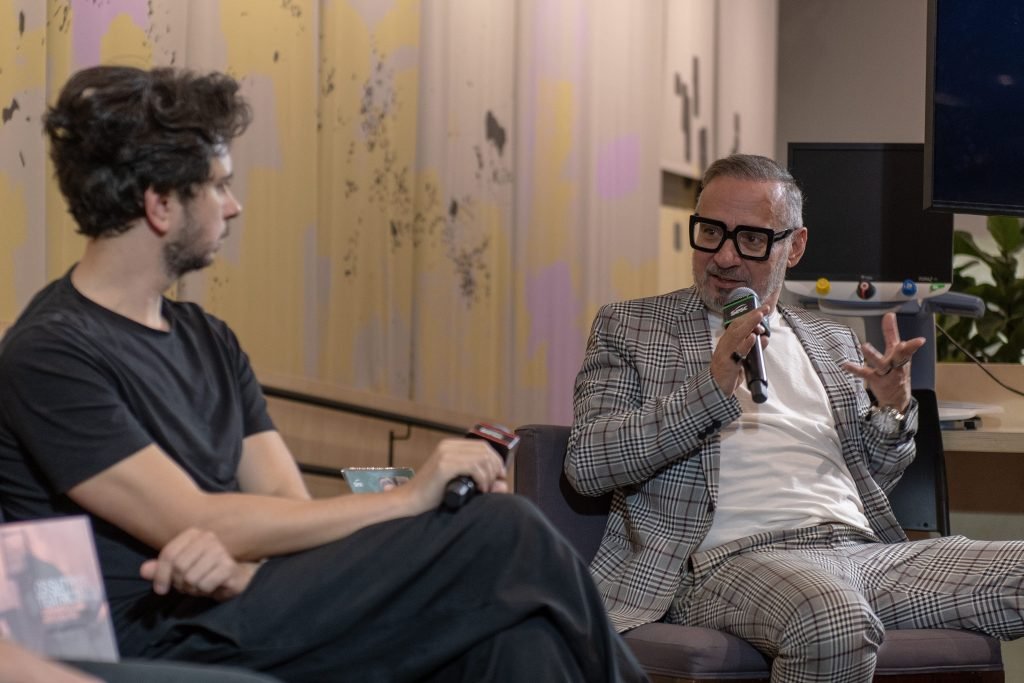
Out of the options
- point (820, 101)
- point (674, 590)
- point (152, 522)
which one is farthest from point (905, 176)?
point (820, 101)

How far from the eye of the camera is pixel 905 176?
315 cm

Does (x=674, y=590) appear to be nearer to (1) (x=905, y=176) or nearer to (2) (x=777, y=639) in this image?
(2) (x=777, y=639)

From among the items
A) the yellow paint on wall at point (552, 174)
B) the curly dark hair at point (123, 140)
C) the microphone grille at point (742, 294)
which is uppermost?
the yellow paint on wall at point (552, 174)

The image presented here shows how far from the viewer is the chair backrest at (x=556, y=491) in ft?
8.19

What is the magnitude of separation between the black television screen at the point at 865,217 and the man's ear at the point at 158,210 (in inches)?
69.3

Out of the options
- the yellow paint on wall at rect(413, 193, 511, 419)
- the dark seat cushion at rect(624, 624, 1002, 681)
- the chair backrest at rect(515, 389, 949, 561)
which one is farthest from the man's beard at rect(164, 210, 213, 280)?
the yellow paint on wall at rect(413, 193, 511, 419)

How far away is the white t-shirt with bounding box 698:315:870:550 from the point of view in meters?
2.48

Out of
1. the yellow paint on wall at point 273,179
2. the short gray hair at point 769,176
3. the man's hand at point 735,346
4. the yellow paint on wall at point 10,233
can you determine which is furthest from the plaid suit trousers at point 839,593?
the yellow paint on wall at point 273,179

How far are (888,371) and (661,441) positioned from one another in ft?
1.73

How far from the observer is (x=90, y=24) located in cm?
326

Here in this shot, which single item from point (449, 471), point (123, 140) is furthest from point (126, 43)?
point (449, 471)

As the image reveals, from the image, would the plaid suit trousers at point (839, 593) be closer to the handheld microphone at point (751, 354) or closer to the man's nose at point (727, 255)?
the handheld microphone at point (751, 354)

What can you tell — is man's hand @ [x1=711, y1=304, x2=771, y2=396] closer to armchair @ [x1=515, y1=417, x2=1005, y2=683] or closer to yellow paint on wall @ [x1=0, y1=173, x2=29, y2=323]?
armchair @ [x1=515, y1=417, x2=1005, y2=683]

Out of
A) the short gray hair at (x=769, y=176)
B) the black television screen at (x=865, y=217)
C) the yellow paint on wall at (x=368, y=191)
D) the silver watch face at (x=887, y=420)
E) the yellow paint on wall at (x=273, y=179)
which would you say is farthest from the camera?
the yellow paint on wall at (x=368, y=191)
